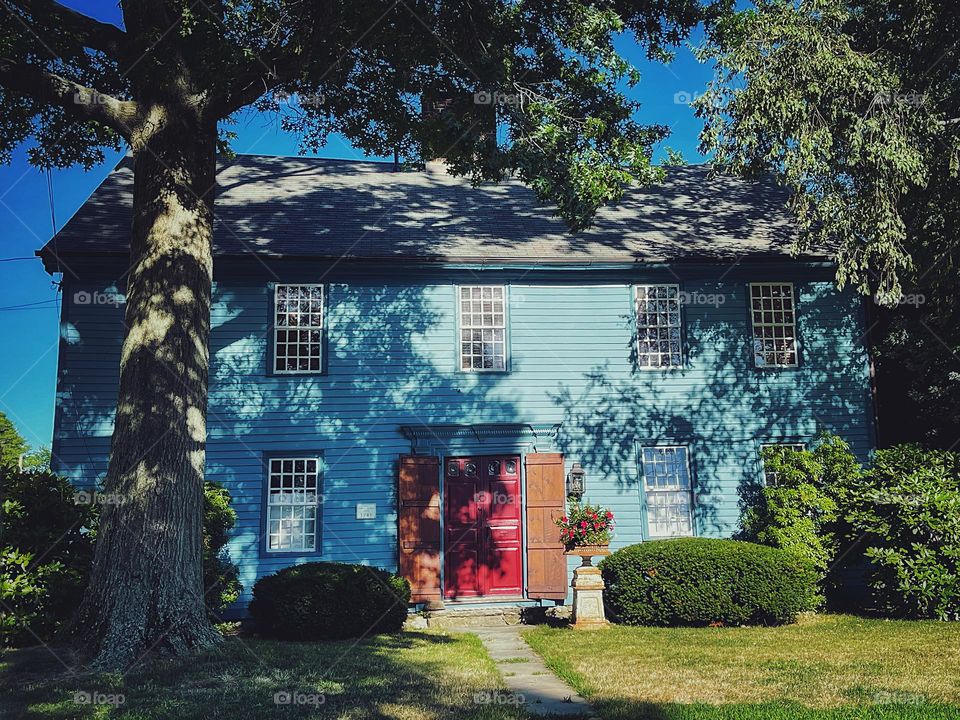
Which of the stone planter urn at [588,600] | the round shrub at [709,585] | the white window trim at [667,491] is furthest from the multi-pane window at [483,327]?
the round shrub at [709,585]

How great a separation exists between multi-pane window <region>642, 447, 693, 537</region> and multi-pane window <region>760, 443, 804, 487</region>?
1417 millimetres

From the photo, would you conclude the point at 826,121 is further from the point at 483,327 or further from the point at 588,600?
the point at 588,600

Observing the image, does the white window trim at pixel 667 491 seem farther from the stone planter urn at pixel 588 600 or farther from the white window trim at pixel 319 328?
the white window trim at pixel 319 328

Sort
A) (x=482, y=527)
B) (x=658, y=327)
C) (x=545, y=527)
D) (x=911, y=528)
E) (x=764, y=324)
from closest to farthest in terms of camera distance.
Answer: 1. (x=911, y=528)
2. (x=545, y=527)
3. (x=482, y=527)
4. (x=658, y=327)
5. (x=764, y=324)

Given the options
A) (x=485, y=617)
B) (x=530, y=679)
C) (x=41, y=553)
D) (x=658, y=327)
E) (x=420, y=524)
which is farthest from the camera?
(x=658, y=327)

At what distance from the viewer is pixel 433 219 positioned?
16906 mm

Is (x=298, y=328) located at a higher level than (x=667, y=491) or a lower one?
higher

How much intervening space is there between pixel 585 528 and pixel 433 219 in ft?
24.4

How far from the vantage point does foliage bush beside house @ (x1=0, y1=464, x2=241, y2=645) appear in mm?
9859

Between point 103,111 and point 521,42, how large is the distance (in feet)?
18.6

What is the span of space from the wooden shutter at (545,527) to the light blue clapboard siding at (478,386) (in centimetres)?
46

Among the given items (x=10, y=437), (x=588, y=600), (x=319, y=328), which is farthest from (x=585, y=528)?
(x=10, y=437)

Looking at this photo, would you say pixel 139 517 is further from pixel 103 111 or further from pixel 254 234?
pixel 254 234

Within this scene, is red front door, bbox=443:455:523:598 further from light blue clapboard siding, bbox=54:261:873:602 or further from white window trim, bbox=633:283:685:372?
white window trim, bbox=633:283:685:372
